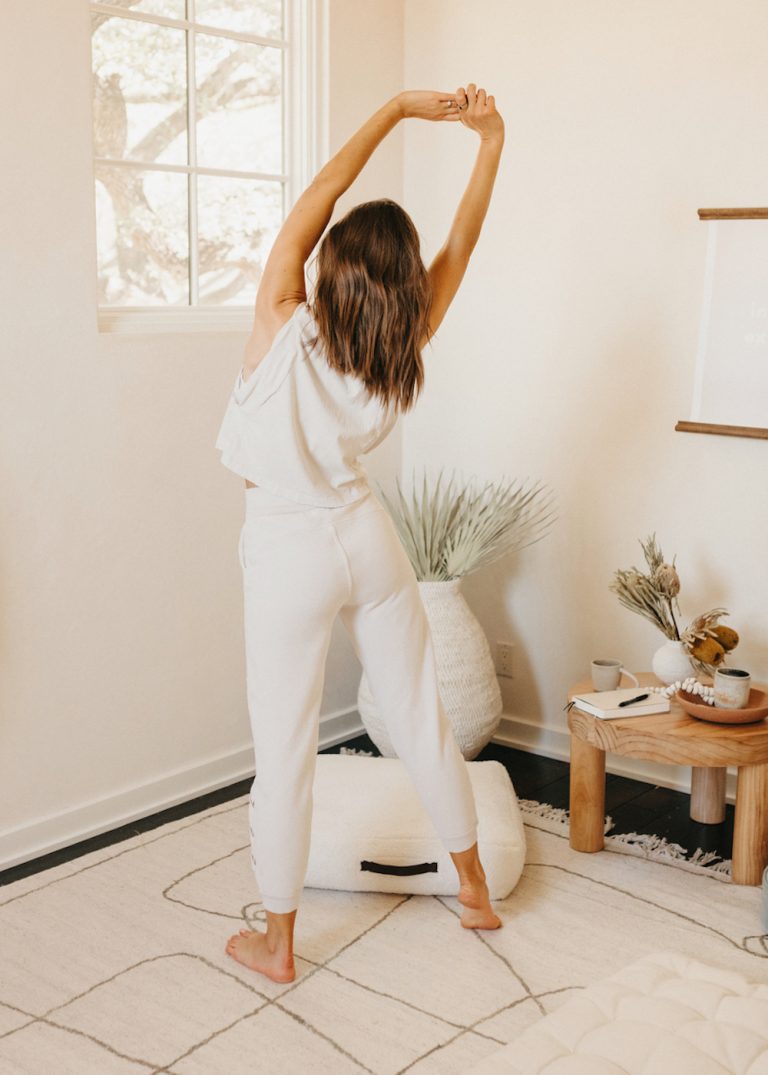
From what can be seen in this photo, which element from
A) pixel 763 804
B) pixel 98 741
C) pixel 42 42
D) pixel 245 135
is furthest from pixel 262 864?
pixel 245 135

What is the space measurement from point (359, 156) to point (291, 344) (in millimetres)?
416

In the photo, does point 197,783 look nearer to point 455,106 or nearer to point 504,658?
point 504,658

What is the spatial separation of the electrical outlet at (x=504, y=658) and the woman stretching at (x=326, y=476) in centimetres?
134

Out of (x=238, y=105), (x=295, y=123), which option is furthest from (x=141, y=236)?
(x=295, y=123)

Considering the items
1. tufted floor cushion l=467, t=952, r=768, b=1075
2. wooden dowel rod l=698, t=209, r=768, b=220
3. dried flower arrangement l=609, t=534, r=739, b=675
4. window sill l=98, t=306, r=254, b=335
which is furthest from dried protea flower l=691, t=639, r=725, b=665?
window sill l=98, t=306, r=254, b=335

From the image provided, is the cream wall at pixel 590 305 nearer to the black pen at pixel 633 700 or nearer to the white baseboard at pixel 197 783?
the white baseboard at pixel 197 783

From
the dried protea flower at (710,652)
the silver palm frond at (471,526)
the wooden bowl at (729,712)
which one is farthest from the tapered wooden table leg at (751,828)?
the silver palm frond at (471,526)

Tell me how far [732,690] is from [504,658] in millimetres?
1063

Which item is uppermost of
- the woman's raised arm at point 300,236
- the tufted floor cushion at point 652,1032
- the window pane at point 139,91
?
the window pane at point 139,91

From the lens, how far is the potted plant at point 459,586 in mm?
3410

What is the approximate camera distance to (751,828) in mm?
2805

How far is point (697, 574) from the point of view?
331cm

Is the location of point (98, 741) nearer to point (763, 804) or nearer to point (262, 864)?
point (262, 864)

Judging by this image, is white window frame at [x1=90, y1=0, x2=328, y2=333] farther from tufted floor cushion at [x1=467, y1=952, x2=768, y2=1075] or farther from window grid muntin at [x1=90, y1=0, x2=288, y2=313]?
tufted floor cushion at [x1=467, y1=952, x2=768, y2=1075]
